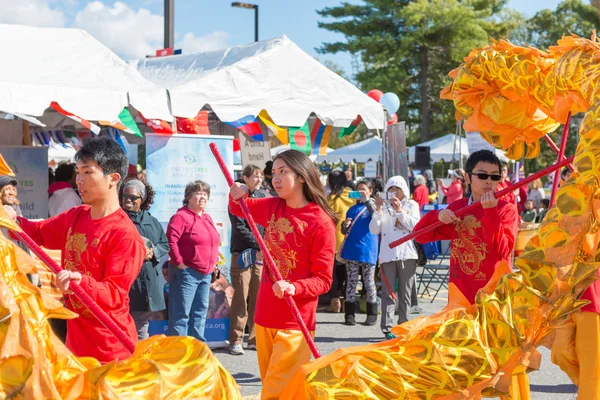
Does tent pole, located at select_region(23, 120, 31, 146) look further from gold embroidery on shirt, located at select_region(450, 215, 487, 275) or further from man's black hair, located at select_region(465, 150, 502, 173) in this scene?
gold embroidery on shirt, located at select_region(450, 215, 487, 275)

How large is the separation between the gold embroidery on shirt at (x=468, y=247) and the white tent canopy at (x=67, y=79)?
3946mm

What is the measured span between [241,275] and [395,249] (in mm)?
1703

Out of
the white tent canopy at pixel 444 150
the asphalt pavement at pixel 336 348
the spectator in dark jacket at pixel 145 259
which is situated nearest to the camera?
the asphalt pavement at pixel 336 348

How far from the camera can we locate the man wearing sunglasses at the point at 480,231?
4.31 meters

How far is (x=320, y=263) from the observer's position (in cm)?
406

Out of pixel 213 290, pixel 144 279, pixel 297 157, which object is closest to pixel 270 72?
pixel 213 290

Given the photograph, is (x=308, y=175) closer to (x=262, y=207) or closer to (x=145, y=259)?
(x=262, y=207)

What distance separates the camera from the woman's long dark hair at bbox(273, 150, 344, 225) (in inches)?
167

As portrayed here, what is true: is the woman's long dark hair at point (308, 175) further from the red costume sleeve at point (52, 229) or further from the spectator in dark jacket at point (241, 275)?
the spectator in dark jacket at point (241, 275)

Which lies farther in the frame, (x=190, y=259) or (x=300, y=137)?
(x=300, y=137)

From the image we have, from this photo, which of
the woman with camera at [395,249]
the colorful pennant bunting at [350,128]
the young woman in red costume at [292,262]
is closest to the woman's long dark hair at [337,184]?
the colorful pennant bunting at [350,128]


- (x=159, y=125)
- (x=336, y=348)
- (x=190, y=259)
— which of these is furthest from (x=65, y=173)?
(x=336, y=348)

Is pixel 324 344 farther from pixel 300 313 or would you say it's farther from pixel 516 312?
pixel 516 312

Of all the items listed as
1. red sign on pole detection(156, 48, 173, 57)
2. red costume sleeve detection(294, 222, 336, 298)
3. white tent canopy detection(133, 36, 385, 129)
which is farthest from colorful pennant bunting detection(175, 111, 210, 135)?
red costume sleeve detection(294, 222, 336, 298)
